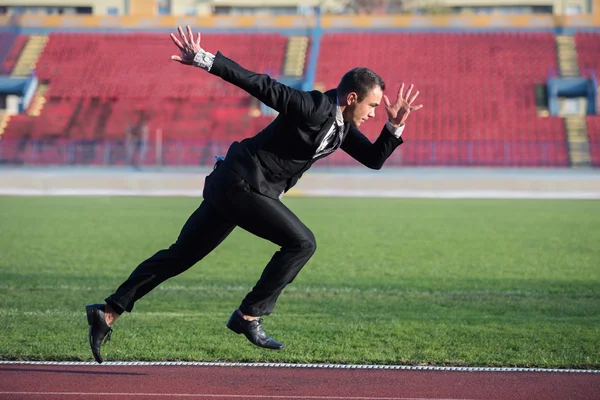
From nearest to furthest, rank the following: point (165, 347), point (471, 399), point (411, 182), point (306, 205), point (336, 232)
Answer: point (471, 399) < point (165, 347) < point (336, 232) < point (306, 205) < point (411, 182)

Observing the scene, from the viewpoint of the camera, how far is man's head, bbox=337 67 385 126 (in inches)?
253

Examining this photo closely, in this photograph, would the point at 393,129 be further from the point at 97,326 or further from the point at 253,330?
the point at 97,326

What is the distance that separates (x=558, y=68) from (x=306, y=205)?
975 inches

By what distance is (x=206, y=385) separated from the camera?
6.61 metres

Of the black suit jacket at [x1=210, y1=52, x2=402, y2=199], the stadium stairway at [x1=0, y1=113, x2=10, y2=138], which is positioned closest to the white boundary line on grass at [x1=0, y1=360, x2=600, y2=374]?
the black suit jacket at [x1=210, y1=52, x2=402, y2=199]

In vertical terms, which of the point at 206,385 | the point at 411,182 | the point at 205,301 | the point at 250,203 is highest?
the point at 250,203

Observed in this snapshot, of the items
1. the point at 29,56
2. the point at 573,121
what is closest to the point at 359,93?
the point at 573,121

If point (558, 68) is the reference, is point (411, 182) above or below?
below

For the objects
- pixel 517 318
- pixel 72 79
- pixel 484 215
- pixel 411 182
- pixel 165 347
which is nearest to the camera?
pixel 165 347

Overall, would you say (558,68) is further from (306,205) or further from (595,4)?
(306,205)

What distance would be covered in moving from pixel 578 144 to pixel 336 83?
13.1 m

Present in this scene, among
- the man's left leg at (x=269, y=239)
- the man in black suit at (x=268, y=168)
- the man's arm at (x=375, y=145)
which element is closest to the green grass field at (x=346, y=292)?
the man's left leg at (x=269, y=239)

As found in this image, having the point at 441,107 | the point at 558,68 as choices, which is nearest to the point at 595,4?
the point at 558,68

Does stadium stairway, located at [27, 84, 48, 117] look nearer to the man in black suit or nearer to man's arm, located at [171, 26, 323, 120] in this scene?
the man in black suit
